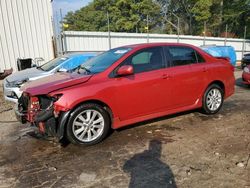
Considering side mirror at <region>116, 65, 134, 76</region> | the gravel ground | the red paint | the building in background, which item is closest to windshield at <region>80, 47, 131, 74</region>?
the red paint

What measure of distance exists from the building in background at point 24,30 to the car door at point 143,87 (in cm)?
1010

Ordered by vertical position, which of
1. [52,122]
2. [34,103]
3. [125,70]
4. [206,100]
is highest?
[125,70]

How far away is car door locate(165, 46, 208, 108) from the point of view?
4.89m

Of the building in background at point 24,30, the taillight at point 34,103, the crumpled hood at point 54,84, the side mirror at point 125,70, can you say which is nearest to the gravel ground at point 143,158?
the taillight at point 34,103

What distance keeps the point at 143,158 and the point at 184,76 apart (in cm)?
206

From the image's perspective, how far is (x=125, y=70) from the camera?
4160mm

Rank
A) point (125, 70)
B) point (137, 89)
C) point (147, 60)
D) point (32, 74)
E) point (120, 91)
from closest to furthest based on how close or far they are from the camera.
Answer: point (125, 70) → point (120, 91) → point (137, 89) → point (147, 60) → point (32, 74)

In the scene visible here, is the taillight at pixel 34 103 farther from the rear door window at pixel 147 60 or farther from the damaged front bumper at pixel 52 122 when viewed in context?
the rear door window at pixel 147 60

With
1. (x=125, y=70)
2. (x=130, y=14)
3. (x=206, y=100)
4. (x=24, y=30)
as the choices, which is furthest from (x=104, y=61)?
(x=130, y=14)

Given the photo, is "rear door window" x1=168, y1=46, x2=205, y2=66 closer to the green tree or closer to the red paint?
the red paint

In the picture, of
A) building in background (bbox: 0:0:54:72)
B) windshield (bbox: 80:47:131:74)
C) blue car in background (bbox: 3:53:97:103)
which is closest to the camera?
windshield (bbox: 80:47:131:74)

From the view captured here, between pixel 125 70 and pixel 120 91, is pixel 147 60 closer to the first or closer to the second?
pixel 125 70

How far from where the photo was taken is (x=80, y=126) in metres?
4.04

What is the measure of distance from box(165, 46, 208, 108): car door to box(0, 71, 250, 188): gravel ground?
19.2 inches
